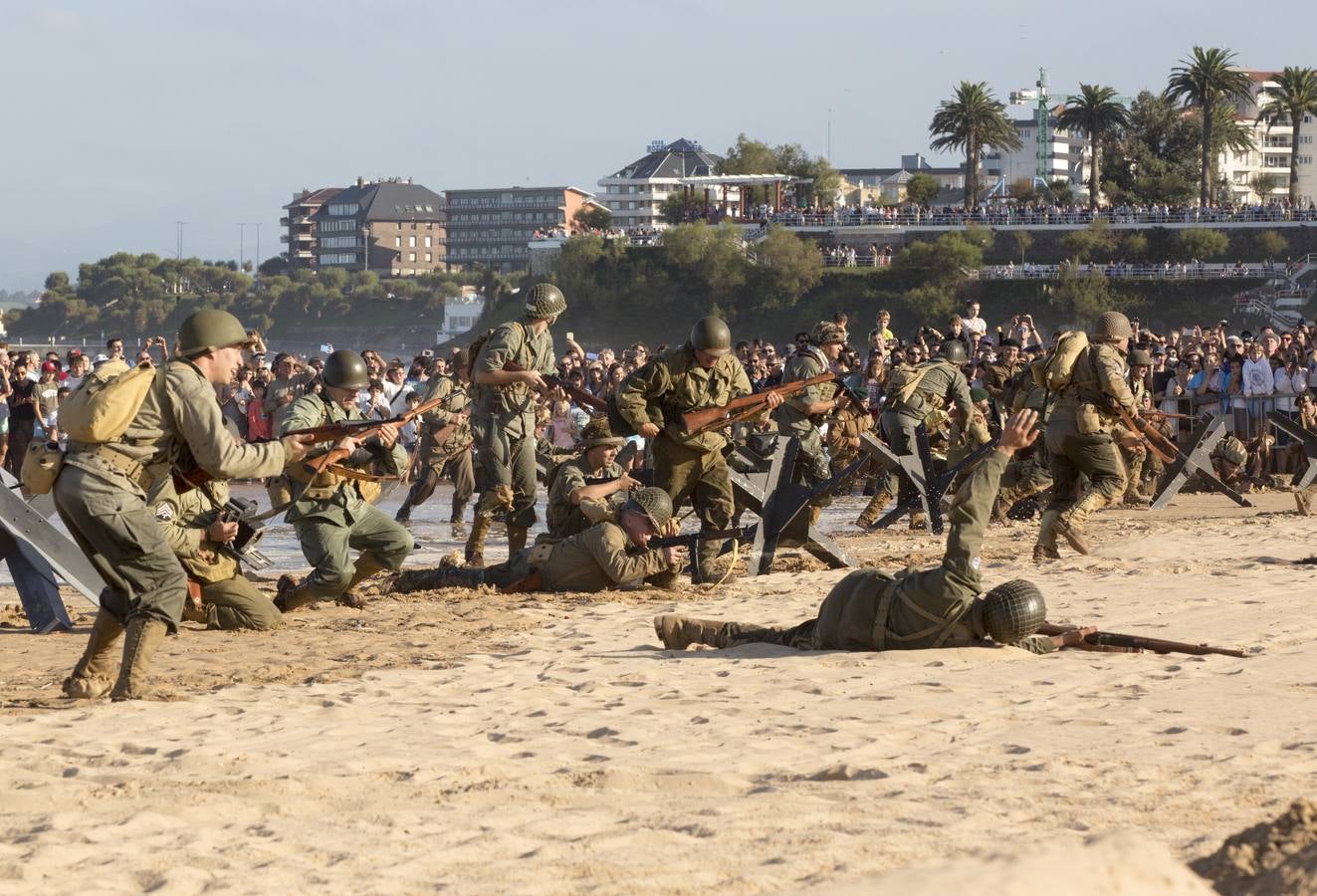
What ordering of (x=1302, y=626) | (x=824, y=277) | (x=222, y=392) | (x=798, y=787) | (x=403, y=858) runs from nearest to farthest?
(x=403, y=858)
(x=798, y=787)
(x=1302, y=626)
(x=222, y=392)
(x=824, y=277)

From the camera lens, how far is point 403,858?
17.0 ft

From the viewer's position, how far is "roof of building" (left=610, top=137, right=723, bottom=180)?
155 metres

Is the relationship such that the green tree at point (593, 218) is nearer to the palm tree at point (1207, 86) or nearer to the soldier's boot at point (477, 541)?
the palm tree at point (1207, 86)

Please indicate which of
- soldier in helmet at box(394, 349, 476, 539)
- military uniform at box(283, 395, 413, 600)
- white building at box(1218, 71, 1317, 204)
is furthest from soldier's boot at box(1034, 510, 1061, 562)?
white building at box(1218, 71, 1317, 204)

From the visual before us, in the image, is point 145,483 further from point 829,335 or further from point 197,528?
point 829,335

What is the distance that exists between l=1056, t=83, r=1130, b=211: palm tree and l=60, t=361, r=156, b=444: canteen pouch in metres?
94.2

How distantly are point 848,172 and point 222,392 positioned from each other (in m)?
166

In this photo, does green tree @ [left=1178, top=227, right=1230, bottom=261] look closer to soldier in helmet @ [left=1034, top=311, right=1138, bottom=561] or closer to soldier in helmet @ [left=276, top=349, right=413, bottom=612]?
soldier in helmet @ [left=1034, top=311, right=1138, bottom=561]

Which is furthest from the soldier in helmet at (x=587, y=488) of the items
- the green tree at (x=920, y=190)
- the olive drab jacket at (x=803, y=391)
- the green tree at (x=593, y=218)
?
the green tree at (x=593, y=218)

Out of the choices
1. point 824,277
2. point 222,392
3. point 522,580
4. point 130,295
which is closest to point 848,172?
point 130,295

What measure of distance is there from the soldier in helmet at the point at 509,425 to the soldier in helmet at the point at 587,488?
1.36 meters

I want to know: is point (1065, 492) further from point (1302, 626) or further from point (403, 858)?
point (403, 858)

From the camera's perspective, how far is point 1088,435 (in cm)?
1227

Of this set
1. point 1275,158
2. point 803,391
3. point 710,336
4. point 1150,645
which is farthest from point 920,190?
point 1150,645
